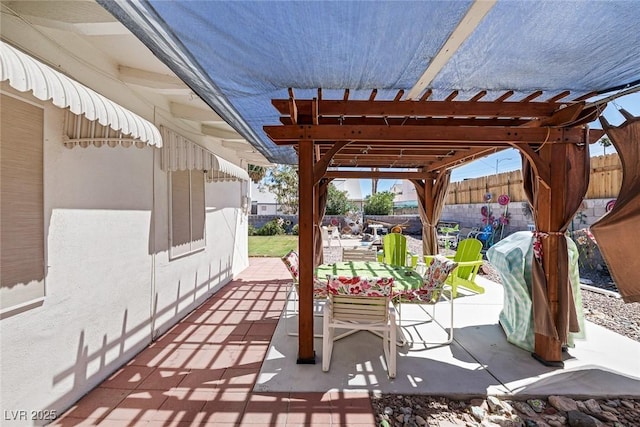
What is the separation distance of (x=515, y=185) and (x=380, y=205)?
1157cm

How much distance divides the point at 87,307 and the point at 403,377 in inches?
149

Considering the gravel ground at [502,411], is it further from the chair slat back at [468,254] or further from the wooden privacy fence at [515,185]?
the wooden privacy fence at [515,185]

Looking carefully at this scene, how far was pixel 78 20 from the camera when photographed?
2568mm

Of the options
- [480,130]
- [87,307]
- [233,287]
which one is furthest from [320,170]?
[233,287]

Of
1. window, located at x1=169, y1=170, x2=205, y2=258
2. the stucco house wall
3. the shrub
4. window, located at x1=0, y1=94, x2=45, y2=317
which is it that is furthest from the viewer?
the shrub

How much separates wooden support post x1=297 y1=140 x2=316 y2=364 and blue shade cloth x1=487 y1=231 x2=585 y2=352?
3071mm

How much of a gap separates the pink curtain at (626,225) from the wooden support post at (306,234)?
10.6 feet

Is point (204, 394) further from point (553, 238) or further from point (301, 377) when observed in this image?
point (553, 238)

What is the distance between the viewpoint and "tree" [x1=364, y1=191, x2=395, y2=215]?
23.9 metres

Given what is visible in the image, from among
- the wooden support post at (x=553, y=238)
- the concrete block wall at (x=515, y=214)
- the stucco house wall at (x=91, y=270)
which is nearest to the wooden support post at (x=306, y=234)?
the stucco house wall at (x=91, y=270)

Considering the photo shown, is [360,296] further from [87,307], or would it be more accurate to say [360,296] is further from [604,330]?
[604,330]

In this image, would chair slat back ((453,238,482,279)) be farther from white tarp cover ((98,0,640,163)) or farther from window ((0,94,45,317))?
window ((0,94,45,317))

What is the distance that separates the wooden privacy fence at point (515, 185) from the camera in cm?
845

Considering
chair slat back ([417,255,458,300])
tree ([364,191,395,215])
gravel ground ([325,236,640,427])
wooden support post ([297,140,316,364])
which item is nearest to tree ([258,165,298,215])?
tree ([364,191,395,215])
